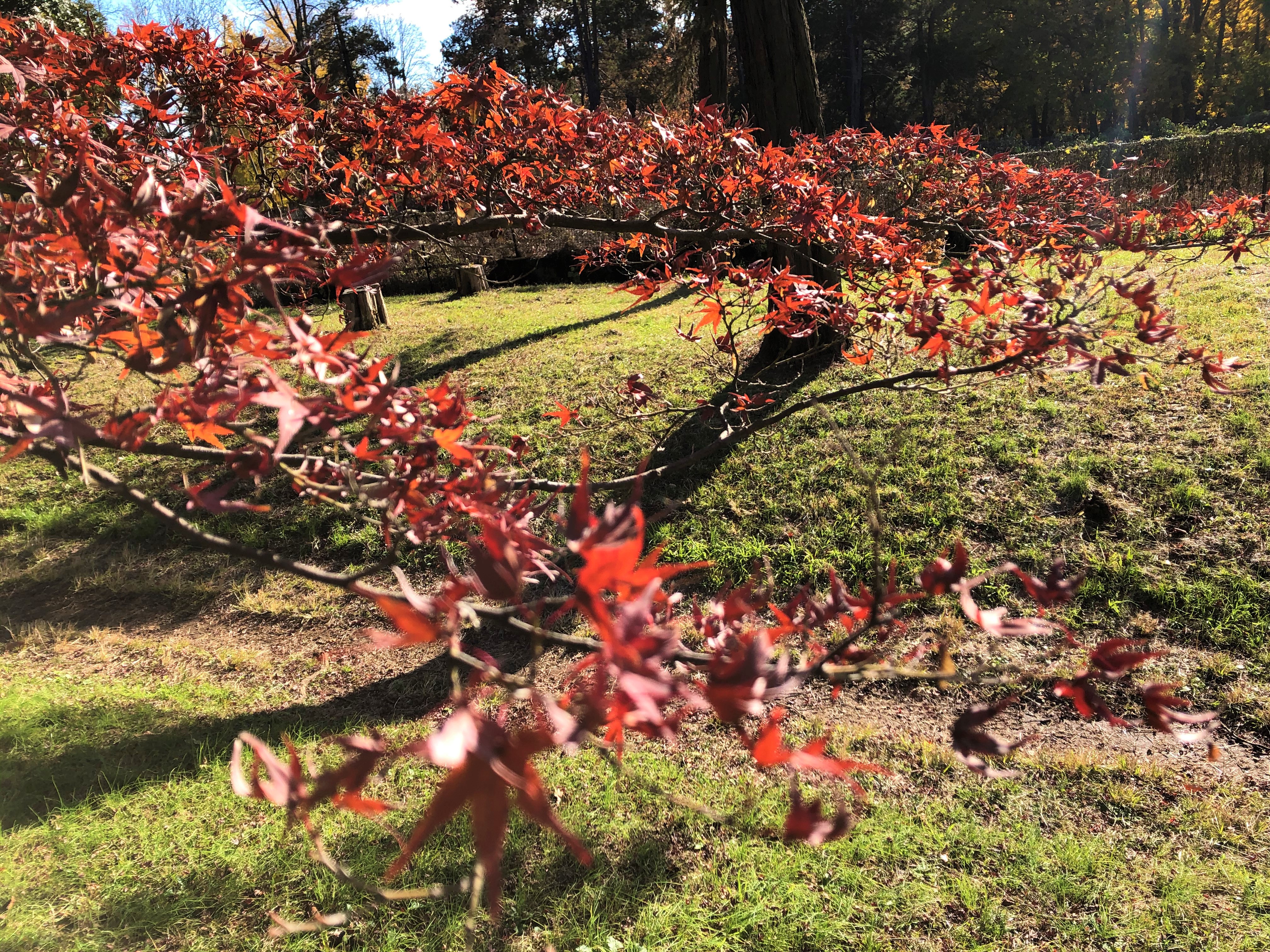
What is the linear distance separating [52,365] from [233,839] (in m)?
5.28

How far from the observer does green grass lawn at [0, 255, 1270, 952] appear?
6.86 ft

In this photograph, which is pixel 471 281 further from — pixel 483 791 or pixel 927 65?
pixel 927 65

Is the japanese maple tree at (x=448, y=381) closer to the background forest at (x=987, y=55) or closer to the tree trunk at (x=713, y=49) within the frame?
the tree trunk at (x=713, y=49)

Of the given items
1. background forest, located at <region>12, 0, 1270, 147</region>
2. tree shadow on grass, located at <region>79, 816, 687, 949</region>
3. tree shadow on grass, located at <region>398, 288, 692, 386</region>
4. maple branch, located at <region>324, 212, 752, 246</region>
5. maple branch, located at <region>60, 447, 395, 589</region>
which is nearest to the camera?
maple branch, located at <region>60, 447, 395, 589</region>

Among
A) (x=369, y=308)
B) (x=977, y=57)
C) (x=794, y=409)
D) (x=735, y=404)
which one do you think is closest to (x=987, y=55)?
(x=977, y=57)

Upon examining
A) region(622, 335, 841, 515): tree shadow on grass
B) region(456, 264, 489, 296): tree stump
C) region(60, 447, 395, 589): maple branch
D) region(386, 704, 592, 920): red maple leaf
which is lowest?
region(622, 335, 841, 515): tree shadow on grass

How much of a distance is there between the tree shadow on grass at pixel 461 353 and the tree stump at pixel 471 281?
2.74 metres

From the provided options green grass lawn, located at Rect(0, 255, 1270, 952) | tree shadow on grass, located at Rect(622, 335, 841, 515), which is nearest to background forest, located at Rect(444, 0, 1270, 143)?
tree shadow on grass, located at Rect(622, 335, 841, 515)

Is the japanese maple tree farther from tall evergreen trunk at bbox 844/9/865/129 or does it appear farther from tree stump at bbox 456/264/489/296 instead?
tall evergreen trunk at bbox 844/9/865/129

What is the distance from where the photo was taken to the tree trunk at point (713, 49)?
27.2 feet

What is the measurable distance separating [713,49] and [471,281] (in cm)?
461

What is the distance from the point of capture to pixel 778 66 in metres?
5.87

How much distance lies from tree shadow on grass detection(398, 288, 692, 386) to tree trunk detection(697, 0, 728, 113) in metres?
2.78

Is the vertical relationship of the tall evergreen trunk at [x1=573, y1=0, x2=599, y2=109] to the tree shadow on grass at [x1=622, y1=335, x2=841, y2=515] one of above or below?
above
